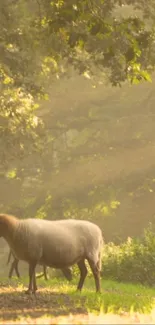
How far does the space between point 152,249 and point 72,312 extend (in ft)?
40.3

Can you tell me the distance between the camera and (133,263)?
60.4ft

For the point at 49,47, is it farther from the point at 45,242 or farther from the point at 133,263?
the point at 133,263

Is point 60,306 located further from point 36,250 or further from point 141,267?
point 141,267

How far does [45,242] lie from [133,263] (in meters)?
9.63

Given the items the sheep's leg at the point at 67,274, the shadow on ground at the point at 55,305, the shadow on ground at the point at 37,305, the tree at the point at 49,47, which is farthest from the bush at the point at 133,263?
the shadow on ground at the point at 55,305

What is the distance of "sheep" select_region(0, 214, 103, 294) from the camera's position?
934cm

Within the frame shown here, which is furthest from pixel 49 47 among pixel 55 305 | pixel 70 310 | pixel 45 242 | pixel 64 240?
pixel 70 310

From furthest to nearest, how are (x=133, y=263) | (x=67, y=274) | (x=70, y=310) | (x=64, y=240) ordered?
(x=133, y=263)
(x=67, y=274)
(x=64, y=240)
(x=70, y=310)

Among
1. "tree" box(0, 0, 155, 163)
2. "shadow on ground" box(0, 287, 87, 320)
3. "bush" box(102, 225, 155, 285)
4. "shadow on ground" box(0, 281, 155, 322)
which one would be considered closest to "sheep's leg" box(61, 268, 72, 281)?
"bush" box(102, 225, 155, 285)

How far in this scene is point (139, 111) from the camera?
4178cm

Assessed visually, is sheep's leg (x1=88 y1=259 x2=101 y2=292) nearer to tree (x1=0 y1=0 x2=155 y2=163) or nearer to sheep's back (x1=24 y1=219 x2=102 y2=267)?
sheep's back (x1=24 y1=219 x2=102 y2=267)

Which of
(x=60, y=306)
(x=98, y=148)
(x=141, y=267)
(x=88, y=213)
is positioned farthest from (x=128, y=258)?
(x=98, y=148)

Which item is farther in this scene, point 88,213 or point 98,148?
point 98,148

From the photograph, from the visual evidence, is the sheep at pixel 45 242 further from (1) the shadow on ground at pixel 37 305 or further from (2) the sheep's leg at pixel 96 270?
(1) the shadow on ground at pixel 37 305
